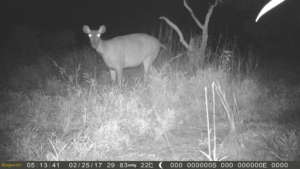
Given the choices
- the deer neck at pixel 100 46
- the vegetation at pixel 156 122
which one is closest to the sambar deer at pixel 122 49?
the deer neck at pixel 100 46

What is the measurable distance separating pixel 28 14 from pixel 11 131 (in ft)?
41.4

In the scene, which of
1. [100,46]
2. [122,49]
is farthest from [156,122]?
[122,49]

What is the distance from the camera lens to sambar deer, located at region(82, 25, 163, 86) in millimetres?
7961

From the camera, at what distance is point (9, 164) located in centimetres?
388

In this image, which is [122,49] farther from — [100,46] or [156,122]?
[156,122]

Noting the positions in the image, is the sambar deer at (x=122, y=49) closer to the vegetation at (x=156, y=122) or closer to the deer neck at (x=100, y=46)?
the deer neck at (x=100, y=46)

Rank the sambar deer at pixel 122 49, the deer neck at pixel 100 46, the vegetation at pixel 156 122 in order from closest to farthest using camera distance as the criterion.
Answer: the vegetation at pixel 156 122
the deer neck at pixel 100 46
the sambar deer at pixel 122 49

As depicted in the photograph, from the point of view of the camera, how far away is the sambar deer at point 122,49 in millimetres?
7961

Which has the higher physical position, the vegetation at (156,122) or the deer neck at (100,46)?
the deer neck at (100,46)

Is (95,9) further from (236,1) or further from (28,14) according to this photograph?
(236,1)

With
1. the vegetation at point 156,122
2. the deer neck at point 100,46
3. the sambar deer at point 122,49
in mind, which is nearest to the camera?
the vegetation at point 156,122

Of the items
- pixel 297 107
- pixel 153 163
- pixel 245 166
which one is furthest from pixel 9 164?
pixel 297 107

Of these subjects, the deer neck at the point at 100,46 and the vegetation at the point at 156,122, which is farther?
the deer neck at the point at 100,46

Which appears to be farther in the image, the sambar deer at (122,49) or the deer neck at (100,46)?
the sambar deer at (122,49)
